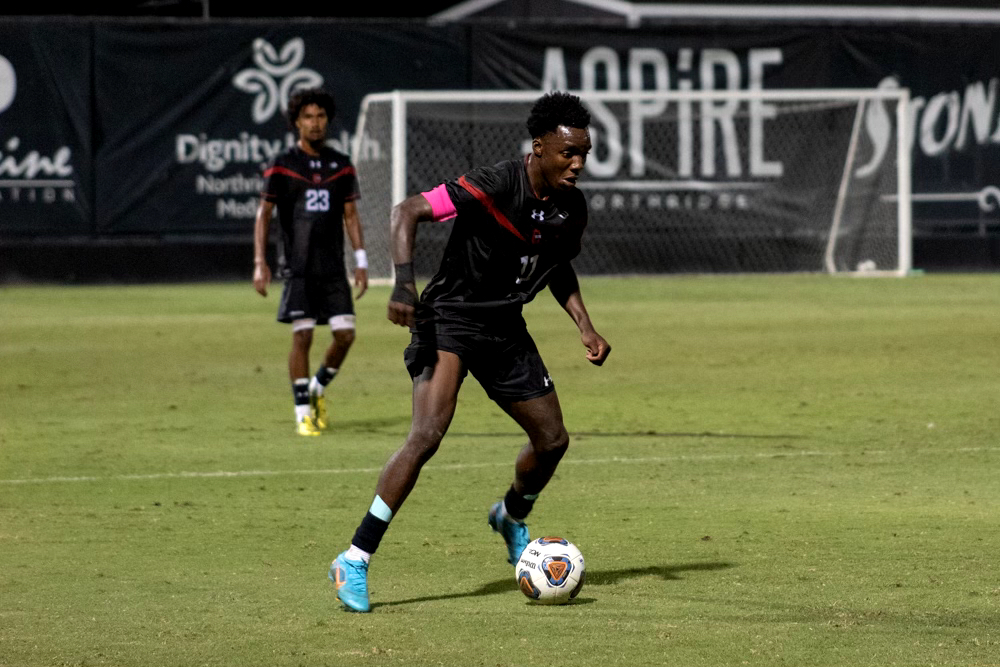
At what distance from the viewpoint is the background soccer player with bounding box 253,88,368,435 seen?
12094mm

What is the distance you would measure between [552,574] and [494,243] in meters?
1.28

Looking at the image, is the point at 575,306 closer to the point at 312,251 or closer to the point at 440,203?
the point at 440,203

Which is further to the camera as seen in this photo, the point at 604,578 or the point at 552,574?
the point at 604,578

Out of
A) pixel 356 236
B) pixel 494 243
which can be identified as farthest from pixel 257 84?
pixel 494 243

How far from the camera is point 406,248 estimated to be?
6730mm

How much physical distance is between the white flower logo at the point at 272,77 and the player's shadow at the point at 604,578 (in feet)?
61.2

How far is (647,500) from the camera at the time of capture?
9.22 meters

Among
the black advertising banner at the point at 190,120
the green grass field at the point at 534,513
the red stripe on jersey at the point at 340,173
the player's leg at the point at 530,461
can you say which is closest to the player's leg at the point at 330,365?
the green grass field at the point at 534,513

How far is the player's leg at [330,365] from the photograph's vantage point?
12117mm

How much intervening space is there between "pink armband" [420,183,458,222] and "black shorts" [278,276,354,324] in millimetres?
5317

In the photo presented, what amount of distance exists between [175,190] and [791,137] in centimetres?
867

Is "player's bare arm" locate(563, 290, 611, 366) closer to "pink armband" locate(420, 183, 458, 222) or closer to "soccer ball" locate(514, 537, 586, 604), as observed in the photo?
"pink armband" locate(420, 183, 458, 222)

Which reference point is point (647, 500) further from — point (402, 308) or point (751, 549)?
point (402, 308)

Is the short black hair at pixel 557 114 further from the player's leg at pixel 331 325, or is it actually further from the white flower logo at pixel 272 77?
the white flower logo at pixel 272 77
